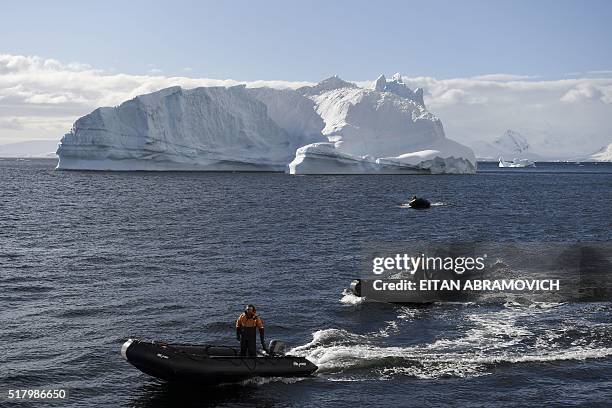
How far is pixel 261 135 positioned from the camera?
13138 centimetres

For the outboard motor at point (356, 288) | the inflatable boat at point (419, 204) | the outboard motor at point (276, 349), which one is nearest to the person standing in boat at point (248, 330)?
the outboard motor at point (276, 349)

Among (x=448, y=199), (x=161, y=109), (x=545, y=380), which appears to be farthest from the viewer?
(x=161, y=109)

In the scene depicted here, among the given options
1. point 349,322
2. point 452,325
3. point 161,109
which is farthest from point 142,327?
point 161,109

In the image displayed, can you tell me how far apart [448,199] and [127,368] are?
66740mm

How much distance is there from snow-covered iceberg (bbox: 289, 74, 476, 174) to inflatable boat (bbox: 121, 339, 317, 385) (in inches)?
3927

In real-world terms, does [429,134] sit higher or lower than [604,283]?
higher

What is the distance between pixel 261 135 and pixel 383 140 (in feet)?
82.6

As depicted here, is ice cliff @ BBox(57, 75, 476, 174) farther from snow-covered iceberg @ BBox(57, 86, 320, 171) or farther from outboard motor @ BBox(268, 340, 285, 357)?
outboard motor @ BBox(268, 340, 285, 357)

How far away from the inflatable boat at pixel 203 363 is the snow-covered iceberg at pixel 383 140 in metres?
99.8

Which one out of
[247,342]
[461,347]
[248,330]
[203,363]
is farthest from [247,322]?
[461,347]

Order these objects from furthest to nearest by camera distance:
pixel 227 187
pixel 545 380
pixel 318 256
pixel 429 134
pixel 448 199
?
pixel 429 134, pixel 227 187, pixel 448 199, pixel 318 256, pixel 545 380

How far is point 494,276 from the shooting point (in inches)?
1359

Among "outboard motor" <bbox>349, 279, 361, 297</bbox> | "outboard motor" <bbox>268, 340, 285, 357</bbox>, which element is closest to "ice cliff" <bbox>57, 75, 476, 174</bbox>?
"outboard motor" <bbox>349, 279, 361, 297</bbox>

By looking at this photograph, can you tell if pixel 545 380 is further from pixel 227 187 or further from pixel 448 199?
pixel 227 187
